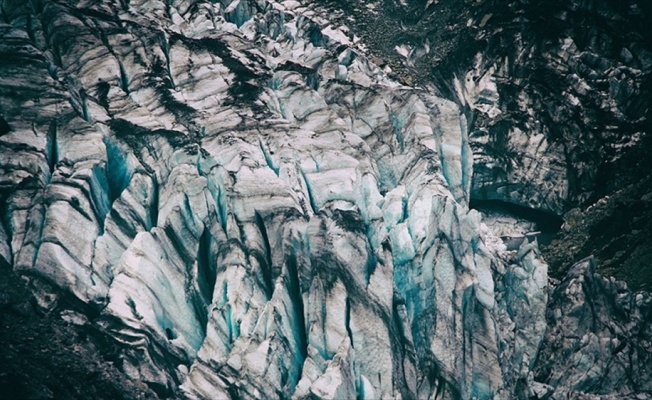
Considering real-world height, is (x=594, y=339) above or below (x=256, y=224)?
below

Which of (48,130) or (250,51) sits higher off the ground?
(250,51)

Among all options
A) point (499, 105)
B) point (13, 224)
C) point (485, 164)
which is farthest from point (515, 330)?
point (13, 224)

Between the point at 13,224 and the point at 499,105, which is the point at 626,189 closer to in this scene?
the point at 499,105

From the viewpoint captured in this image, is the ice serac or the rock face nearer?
the rock face

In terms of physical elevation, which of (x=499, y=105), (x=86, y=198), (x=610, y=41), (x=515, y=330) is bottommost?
(x=515, y=330)

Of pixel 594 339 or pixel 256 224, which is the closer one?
pixel 256 224

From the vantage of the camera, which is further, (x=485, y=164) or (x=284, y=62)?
(x=485, y=164)

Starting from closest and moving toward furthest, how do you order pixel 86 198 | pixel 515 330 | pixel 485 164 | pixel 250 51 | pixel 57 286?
pixel 57 286 < pixel 86 198 < pixel 515 330 < pixel 250 51 < pixel 485 164

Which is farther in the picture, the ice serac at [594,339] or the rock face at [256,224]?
the ice serac at [594,339]
